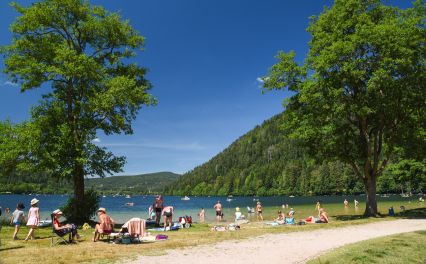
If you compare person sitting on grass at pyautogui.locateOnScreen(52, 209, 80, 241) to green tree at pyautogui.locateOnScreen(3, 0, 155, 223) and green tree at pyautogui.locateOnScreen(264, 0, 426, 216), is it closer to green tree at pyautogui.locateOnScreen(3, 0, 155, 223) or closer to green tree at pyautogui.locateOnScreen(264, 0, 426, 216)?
green tree at pyautogui.locateOnScreen(3, 0, 155, 223)

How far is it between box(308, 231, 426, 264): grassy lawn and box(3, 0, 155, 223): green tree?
1787 centimetres

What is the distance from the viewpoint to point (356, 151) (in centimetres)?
3228

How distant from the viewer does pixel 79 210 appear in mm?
27344

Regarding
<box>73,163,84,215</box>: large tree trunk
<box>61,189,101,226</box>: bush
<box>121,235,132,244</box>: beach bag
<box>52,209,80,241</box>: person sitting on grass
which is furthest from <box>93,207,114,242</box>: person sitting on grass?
<box>73,163,84,215</box>: large tree trunk

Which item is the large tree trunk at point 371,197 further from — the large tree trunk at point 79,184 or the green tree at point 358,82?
the large tree trunk at point 79,184

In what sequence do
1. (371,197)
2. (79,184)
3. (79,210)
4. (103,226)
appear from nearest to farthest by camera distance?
(103,226) < (79,210) < (79,184) < (371,197)

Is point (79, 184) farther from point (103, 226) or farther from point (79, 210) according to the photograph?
point (103, 226)

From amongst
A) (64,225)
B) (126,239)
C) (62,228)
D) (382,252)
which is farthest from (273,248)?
(64,225)

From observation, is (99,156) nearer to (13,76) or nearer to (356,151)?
(13,76)

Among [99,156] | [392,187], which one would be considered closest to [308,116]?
[99,156]

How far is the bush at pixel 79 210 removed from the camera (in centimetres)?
2720

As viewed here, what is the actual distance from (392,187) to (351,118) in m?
146

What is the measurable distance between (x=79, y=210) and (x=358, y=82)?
76.4 feet

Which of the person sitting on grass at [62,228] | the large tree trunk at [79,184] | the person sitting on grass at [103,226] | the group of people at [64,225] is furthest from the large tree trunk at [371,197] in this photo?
the person sitting on grass at [62,228]
